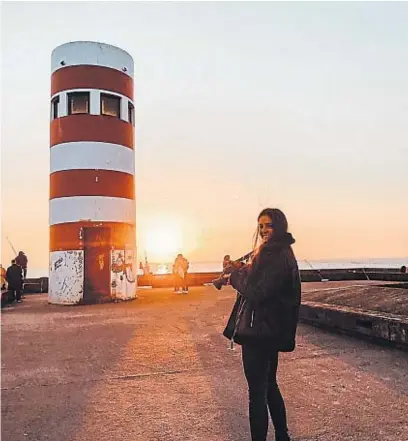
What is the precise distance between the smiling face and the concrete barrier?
15.8ft

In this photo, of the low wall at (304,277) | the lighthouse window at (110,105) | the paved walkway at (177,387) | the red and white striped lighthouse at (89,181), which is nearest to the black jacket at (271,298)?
the paved walkway at (177,387)

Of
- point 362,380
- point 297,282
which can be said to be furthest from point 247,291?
point 362,380

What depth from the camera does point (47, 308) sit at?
57.0 feet

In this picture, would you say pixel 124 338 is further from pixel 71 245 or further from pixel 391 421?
pixel 71 245

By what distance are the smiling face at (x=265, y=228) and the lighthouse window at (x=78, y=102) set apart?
15.8 meters

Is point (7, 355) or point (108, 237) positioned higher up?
point (108, 237)

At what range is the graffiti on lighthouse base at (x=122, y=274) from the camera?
18.9m

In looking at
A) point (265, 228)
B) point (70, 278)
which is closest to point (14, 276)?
point (70, 278)

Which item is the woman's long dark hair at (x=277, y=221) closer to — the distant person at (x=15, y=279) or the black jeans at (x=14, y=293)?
the distant person at (x=15, y=279)

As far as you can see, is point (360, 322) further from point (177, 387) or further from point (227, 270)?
point (227, 270)

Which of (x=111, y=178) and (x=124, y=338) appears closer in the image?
(x=124, y=338)

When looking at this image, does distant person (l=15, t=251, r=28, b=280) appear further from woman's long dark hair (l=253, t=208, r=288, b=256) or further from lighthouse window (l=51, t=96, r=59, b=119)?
woman's long dark hair (l=253, t=208, r=288, b=256)

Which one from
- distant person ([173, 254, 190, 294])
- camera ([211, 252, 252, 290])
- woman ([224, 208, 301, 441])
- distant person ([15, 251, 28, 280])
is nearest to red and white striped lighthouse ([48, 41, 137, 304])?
distant person ([173, 254, 190, 294])

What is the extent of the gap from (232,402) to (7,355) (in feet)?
16.5
